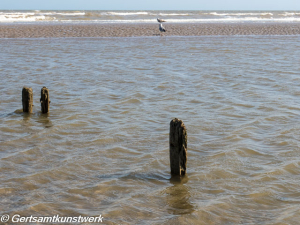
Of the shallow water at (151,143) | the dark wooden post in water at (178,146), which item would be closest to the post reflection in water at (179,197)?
the shallow water at (151,143)

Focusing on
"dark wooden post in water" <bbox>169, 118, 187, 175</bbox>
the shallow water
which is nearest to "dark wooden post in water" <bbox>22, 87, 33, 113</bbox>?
the shallow water

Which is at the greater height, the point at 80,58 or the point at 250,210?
the point at 80,58

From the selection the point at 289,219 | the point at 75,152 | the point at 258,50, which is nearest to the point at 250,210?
the point at 289,219

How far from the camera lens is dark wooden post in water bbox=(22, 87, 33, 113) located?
871 cm

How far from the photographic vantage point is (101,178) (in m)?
5.86

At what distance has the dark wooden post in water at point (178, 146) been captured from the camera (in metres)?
5.59

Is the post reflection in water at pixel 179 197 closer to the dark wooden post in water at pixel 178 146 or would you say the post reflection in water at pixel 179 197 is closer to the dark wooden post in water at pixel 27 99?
the dark wooden post in water at pixel 178 146

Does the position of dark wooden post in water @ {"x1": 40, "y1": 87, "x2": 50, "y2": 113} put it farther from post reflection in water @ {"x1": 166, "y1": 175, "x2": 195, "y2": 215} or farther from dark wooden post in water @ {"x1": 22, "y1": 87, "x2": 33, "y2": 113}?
post reflection in water @ {"x1": 166, "y1": 175, "x2": 195, "y2": 215}

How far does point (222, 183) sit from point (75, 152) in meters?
2.56

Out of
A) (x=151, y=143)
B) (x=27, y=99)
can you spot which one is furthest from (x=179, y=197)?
(x=27, y=99)

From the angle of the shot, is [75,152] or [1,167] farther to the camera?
[75,152]

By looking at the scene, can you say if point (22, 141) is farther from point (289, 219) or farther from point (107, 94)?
Answer: point (289, 219)

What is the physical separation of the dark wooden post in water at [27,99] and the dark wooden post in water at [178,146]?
4240mm

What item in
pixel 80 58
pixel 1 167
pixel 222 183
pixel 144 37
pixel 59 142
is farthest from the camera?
pixel 144 37
